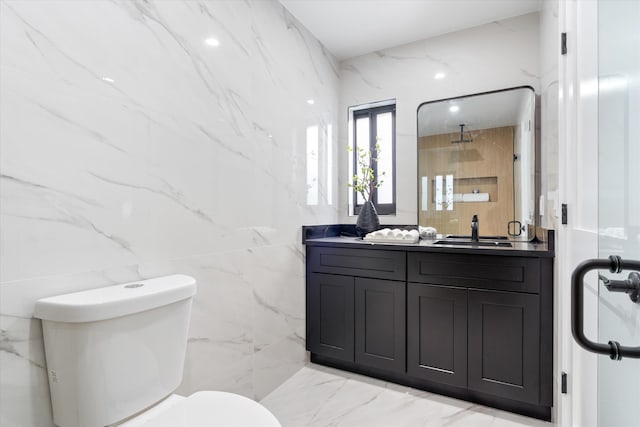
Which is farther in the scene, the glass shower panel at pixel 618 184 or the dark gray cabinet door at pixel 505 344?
the dark gray cabinet door at pixel 505 344

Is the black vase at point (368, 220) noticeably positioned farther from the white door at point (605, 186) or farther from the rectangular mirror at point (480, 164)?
the white door at point (605, 186)

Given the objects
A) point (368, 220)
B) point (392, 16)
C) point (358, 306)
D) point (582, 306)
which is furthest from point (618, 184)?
point (392, 16)

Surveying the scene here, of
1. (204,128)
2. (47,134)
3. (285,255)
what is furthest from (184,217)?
(285,255)

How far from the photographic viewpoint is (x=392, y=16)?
2.20 m

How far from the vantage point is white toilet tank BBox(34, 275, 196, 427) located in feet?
3.00

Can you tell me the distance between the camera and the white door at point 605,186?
2.44 ft

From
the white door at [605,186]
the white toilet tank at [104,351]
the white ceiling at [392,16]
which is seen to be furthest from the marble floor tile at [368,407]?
the white ceiling at [392,16]

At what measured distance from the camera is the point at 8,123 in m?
0.91

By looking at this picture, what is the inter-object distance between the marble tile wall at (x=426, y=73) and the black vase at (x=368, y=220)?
0.56 feet

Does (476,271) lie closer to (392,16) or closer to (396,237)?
(396,237)

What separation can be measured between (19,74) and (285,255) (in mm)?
1479

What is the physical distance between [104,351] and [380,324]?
1.52 m

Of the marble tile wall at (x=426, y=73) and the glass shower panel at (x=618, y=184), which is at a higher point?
the marble tile wall at (x=426, y=73)

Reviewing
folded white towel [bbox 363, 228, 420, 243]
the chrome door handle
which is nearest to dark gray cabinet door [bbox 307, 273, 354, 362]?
folded white towel [bbox 363, 228, 420, 243]
